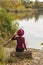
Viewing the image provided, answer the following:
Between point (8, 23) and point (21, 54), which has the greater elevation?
point (21, 54)

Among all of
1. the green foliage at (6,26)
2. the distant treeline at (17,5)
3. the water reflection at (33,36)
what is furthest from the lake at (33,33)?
the distant treeline at (17,5)

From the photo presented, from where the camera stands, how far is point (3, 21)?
1191 centimetres

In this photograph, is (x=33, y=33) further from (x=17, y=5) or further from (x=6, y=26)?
(x=17, y=5)

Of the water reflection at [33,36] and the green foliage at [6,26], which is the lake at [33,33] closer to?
the water reflection at [33,36]

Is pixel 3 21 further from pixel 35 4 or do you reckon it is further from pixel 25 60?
pixel 35 4

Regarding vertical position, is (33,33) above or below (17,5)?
above

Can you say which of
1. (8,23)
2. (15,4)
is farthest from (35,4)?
(8,23)

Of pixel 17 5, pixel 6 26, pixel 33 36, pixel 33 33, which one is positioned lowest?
pixel 17 5

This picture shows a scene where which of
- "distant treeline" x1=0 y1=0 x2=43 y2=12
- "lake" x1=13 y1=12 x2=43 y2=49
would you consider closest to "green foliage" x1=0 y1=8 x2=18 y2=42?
"lake" x1=13 y1=12 x2=43 y2=49

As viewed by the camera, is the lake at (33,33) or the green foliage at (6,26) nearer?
the green foliage at (6,26)

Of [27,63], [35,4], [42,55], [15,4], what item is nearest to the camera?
[27,63]

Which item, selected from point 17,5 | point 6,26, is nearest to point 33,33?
point 6,26

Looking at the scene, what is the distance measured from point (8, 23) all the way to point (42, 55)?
495cm

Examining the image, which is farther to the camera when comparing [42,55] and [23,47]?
[42,55]
